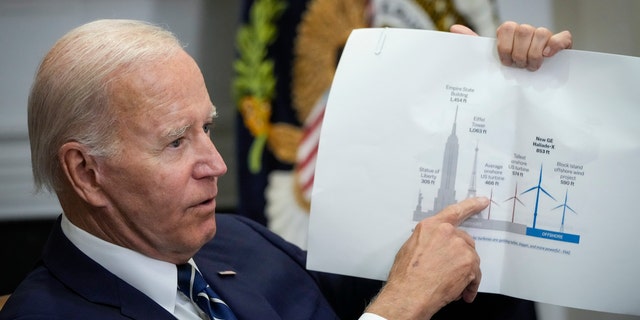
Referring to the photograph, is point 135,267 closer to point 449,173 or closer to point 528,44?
point 449,173

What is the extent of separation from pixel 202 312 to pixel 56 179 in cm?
42

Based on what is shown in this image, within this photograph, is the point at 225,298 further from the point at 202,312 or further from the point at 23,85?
the point at 23,85

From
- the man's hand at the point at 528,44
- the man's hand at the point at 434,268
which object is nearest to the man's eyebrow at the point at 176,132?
the man's hand at the point at 434,268

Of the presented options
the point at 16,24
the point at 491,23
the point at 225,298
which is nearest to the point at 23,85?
the point at 16,24

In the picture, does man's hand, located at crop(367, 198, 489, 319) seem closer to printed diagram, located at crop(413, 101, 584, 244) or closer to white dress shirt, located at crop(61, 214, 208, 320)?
printed diagram, located at crop(413, 101, 584, 244)

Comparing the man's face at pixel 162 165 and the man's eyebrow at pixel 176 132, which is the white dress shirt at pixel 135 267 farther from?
the man's eyebrow at pixel 176 132

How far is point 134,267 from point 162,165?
24 cm

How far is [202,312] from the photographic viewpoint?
1.93 meters

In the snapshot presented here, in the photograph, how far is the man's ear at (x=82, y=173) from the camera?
1799 mm

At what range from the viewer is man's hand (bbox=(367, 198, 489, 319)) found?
182 cm

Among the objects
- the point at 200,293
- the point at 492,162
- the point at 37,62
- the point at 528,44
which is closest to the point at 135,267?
the point at 200,293

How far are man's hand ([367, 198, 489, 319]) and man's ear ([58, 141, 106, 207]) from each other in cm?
61

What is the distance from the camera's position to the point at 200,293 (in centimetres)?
191

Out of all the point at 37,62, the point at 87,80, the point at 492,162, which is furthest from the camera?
the point at 37,62
